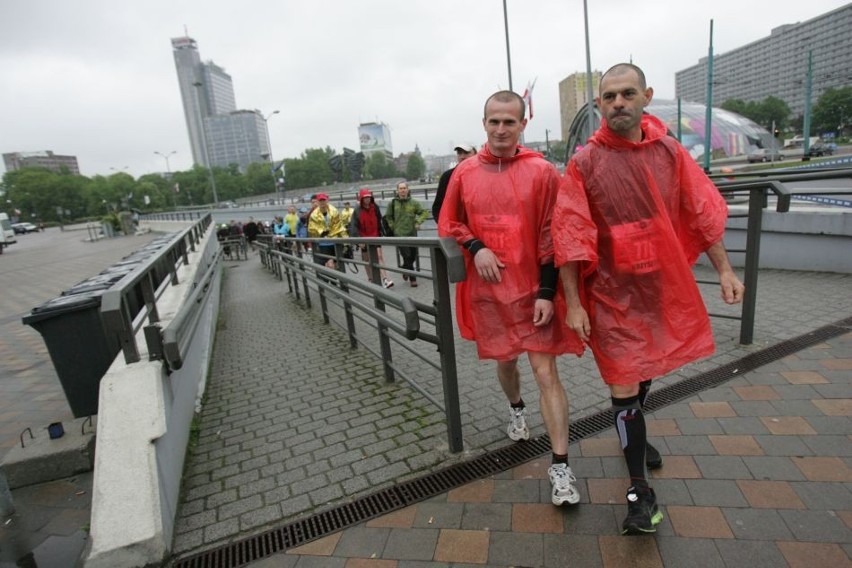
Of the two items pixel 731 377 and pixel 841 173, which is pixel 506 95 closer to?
pixel 731 377

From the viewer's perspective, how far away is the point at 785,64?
86.6 metres

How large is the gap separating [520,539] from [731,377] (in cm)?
218

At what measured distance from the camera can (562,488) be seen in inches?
90.0

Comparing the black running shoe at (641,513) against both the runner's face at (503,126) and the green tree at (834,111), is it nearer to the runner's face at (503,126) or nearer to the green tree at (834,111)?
the runner's face at (503,126)

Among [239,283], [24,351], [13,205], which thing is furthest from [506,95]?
[13,205]

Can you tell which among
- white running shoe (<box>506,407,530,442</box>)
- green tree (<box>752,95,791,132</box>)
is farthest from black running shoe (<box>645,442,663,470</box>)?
green tree (<box>752,95,791,132</box>)

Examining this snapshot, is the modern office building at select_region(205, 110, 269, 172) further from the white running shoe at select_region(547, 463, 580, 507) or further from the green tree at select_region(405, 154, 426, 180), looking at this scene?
the white running shoe at select_region(547, 463, 580, 507)

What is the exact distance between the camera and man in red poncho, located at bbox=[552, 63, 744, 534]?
6.60ft

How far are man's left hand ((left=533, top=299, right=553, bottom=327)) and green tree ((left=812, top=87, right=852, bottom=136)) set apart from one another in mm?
76967

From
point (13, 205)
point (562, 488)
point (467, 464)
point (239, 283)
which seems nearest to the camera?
point (562, 488)

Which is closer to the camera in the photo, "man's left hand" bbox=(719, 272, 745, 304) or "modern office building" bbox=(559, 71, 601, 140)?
"man's left hand" bbox=(719, 272, 745, 304)

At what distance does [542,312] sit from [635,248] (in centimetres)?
48

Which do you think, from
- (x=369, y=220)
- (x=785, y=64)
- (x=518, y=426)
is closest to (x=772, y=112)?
(x=785, y=64)

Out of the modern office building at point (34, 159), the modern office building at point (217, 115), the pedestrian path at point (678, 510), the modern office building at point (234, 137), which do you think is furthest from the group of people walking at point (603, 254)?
the modern office building at point (34, 159)
